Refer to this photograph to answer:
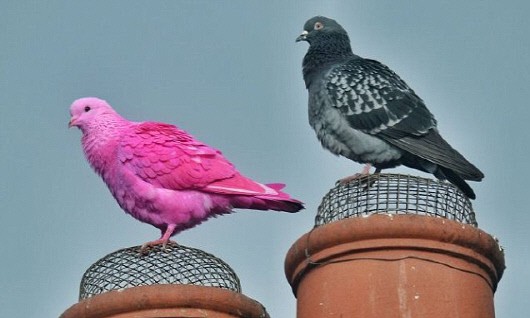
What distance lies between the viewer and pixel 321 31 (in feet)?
36.3

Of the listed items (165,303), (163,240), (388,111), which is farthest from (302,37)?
(165,303)

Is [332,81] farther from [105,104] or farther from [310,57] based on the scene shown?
[105,104]

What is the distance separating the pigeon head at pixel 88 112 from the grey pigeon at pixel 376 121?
1871 millimetres

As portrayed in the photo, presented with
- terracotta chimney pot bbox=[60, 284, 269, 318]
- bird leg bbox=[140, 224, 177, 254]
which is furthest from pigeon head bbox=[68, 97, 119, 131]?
terracotta chimney pot bbox=[60, 284, 269, 318]

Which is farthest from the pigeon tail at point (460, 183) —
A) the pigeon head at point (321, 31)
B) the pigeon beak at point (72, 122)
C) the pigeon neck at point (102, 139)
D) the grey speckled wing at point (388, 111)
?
the pigeon beak at point (72, 122)

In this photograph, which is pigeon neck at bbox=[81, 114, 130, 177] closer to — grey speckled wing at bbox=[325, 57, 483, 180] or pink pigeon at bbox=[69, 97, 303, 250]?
pink pigeon at bbox=[69, 97, 303, 250]

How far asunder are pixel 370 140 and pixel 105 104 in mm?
2294

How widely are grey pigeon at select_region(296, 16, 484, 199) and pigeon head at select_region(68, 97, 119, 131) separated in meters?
1.87

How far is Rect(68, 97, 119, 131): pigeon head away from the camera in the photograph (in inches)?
369

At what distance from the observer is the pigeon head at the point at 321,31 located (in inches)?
434

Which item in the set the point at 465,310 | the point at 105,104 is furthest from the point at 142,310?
the point at 105,104

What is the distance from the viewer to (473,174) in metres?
8.76

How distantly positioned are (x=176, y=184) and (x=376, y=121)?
1.91 meters

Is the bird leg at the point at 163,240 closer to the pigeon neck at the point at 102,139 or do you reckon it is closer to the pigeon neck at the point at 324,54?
the pigeon neck at the point at 102,139
